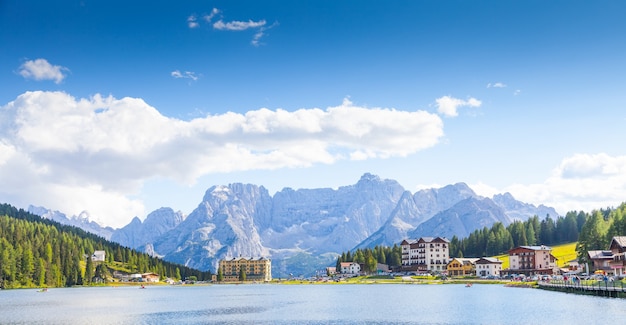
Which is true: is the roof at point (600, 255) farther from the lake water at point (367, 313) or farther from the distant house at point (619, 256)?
the lake water at point (367, 313)

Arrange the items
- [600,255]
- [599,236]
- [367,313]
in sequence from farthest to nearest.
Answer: [599,236]
[600,255]
[367,313]

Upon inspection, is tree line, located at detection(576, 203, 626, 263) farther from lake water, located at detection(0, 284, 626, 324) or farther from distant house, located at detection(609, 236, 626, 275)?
lake water, located at detection(0, 284, 626, 324)

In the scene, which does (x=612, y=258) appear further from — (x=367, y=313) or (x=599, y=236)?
(x=367, y=313)

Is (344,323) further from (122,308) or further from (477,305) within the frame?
(122,308)

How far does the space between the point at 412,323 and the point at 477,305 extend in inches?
1161

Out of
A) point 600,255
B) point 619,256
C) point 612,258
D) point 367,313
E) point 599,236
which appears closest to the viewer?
point 367,313

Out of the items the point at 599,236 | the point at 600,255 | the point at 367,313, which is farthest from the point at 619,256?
the point at 367,313

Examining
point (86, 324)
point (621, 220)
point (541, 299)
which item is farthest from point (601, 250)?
point (86, 324)

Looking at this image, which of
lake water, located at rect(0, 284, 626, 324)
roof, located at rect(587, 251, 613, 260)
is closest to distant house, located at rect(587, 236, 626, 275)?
roof, located at rect(587, 251, 613, 260)

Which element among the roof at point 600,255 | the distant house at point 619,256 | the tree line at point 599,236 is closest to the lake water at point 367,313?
the distant house at point 619,256

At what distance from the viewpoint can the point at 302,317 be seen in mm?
93875

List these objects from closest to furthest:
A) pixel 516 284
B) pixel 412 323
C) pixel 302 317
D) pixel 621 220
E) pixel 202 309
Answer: pixel 412 323
pixel 302 317
pixel 202 309
pixel 516 284
pixel 621 220

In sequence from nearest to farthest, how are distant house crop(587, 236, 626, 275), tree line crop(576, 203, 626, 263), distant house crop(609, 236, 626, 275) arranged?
1. distant house crop(609, 236, 626, 275)
2. distant house crop(587, 236, 626, 275)
3. tree line crop(576, 203, 626, 263)

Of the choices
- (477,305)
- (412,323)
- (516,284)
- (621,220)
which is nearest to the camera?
(412,323)
